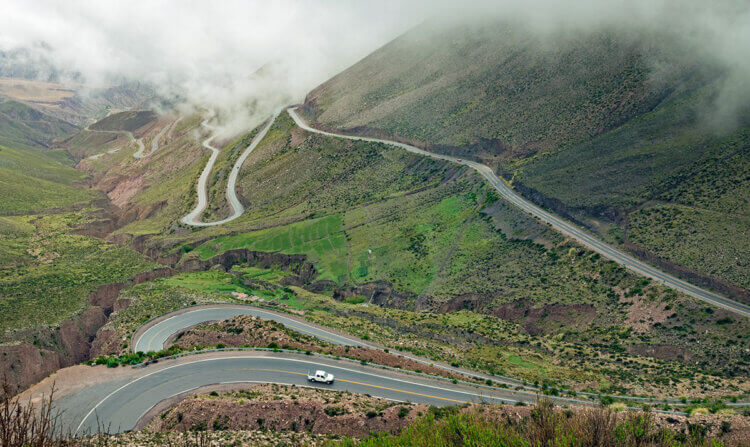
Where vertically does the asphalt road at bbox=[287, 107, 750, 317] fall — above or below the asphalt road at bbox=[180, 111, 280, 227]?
below

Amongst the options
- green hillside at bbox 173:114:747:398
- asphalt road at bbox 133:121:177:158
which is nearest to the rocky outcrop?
green hillside at bbox 173:114:747:398

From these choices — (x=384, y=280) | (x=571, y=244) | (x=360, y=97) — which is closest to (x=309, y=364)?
(x=384, y=280)

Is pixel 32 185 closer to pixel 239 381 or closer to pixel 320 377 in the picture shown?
pixel 239 381

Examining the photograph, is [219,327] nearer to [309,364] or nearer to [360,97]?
[309,364]

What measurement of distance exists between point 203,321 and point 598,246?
47946 mm

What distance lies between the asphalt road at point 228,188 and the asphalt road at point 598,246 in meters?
43.4

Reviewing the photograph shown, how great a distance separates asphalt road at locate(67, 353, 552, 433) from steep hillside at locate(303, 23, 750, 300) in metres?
30.8

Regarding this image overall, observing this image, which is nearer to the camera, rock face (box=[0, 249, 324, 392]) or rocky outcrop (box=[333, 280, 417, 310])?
rock face (box=[0, 249, 324, 392])

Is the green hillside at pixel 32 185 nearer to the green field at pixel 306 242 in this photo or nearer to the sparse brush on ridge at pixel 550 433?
the green field at pixel 306 242

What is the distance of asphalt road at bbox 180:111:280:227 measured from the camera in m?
97.8

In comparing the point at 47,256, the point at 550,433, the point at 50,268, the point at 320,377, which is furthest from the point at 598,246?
the point at 47,256

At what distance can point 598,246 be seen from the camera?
55000 mm

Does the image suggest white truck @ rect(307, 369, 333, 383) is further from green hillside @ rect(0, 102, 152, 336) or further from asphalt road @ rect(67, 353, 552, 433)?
green hillside @ rect(0, 102, 152, 336)

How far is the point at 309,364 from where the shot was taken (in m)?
36.2
